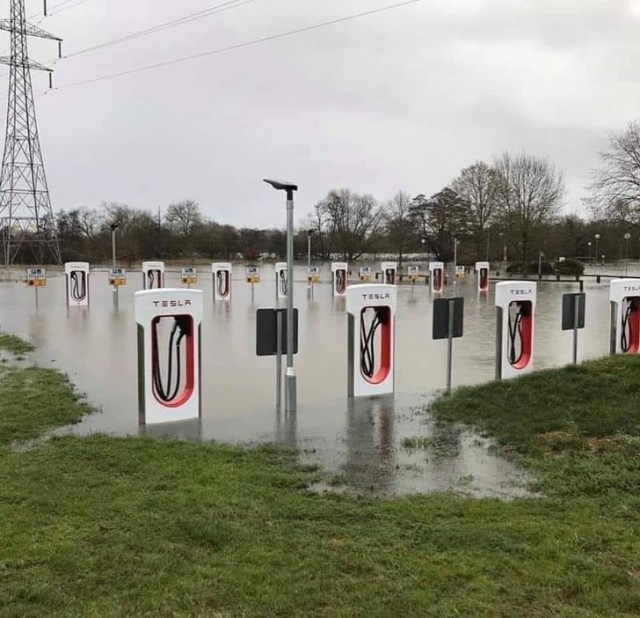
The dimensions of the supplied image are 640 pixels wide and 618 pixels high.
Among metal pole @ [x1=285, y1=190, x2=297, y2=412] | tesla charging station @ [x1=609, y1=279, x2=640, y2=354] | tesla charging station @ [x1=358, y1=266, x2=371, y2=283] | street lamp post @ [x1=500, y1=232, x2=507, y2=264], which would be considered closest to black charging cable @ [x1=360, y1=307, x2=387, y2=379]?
metal pole @ [x1=285, y1=190, x2=297, y2=412]

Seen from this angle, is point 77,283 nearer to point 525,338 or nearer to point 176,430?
point 525,338

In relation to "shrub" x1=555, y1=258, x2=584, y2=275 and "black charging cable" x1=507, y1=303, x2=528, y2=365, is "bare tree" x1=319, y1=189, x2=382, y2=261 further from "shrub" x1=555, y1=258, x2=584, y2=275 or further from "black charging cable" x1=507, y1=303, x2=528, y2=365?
"black charging cable" x1=507, y1=303, x2=528, y2=365

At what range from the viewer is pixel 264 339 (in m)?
8.34

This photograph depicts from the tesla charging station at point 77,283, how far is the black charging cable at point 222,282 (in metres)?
4.70

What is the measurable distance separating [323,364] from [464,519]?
7.34 m

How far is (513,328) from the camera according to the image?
34.2 ft

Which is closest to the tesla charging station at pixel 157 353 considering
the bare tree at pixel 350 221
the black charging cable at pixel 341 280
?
the black charging cable at pixel 341 280

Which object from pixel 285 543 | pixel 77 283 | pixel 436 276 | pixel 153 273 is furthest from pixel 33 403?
pixel 436 276

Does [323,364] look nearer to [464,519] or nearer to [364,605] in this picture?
[464,519]

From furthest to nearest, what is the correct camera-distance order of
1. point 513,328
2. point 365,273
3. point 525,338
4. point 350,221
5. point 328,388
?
1. point 350,221
2. point 365,273
3. point 513,328
4. point 525,338
5. point 328,388

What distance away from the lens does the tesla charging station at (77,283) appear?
74.6 ft

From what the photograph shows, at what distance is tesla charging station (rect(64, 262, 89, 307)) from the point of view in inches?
896

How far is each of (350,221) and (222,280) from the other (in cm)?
5951

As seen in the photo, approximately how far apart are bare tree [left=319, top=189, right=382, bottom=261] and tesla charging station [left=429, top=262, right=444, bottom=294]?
160ft
